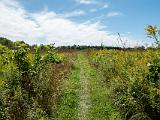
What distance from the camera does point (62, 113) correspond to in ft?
32.1

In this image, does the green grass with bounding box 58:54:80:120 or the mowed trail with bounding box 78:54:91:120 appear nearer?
the green grass with bounding box 58:54:80:120

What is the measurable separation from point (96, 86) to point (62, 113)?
4.51 m

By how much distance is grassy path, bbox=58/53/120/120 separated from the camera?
9.66 m

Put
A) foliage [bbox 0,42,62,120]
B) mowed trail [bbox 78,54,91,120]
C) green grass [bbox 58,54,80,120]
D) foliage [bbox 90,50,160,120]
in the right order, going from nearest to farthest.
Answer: foliage [bbox 90,50,160,120], foliage [bbox 0,42,62,120], green grass [bbox 58,54,80,120], mowed trail [bbox 78,54,91,120]

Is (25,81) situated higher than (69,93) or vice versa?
(25,81)

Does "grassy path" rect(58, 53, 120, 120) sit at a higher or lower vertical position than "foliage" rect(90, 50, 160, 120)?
lower

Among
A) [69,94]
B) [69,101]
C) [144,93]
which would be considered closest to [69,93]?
[69,94]

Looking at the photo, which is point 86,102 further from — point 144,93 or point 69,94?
point 144,93

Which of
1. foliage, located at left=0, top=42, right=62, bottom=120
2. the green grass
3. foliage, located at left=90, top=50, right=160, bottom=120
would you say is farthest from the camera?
the green grass

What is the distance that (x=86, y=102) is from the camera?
11.3 meters

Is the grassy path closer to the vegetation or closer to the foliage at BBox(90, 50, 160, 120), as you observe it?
the vegetation

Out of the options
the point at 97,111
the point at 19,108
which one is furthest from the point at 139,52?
the point at 19,108

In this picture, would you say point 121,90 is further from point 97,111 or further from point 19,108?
point 19,108

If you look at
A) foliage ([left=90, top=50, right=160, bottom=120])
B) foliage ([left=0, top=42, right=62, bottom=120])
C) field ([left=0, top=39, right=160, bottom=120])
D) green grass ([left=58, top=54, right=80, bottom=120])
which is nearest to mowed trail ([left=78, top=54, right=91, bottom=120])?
field ([left=0, top=39, right=160, bottom=120])
